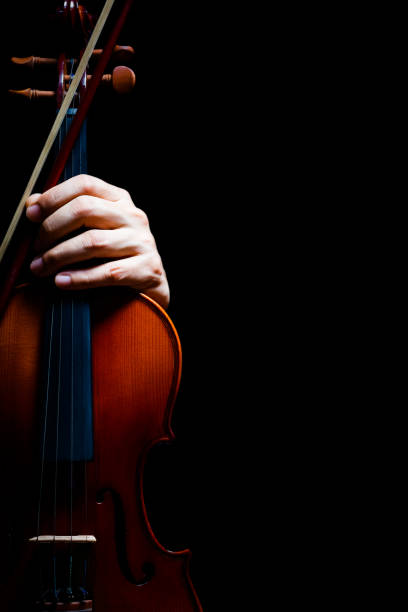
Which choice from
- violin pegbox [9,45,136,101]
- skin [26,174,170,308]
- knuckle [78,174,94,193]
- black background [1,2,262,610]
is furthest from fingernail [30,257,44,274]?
black background [1,2,262,610]

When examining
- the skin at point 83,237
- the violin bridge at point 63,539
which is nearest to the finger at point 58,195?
the skin at point 83,237

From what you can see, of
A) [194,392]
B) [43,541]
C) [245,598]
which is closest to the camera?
[43,541]

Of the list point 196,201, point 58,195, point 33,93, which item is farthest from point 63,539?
point 196,201

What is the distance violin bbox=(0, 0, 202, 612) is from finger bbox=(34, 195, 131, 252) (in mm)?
25

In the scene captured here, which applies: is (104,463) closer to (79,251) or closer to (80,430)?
(80,430)

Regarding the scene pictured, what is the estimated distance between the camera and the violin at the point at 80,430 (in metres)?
0.61

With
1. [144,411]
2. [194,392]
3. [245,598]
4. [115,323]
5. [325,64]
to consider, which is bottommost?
[245,598]

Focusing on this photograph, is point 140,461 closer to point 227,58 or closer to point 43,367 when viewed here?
point 43,367

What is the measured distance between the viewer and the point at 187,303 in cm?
113

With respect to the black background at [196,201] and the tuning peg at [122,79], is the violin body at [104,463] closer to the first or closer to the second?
the tuning peg at [122,79]

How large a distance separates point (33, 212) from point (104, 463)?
1.07 ft

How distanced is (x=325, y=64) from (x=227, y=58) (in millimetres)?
209

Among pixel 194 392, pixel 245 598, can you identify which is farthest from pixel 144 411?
pixel 245 598

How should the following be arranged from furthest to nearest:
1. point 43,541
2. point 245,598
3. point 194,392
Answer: point 194,392
point 245,598
point 43,541
